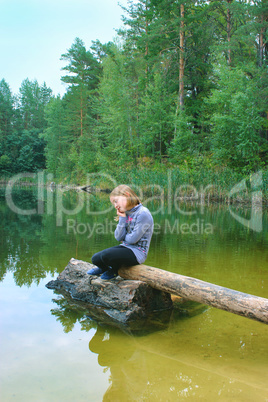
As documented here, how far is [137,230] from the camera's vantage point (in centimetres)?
330

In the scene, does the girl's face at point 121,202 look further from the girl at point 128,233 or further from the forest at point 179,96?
the forest at point 179,96

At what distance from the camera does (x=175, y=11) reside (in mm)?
22484

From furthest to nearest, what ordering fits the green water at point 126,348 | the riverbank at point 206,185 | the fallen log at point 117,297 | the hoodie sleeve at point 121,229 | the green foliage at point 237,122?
the green foliage at point 237,122, the riverbank at point 206,185, the hoodie sleeve at point 121,229, the fallen log at point 117,297, the green water at point 126,348

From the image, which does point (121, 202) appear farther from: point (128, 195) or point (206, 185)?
point (206, 185)

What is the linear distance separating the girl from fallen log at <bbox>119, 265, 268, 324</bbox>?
14cm

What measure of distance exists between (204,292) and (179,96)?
20585mm

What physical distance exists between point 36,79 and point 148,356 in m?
66.7

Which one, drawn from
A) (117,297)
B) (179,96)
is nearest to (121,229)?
(117,297)

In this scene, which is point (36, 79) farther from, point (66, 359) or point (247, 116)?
point (66, 359)

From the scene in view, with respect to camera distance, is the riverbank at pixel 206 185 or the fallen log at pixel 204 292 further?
the riverbank at pixel 206 185

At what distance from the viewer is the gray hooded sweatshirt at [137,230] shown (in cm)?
330

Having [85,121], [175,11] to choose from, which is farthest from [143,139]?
[85,121]

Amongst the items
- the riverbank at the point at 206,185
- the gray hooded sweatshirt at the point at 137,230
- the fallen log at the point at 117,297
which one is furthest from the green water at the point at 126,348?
the riverbank at the point at 206,185

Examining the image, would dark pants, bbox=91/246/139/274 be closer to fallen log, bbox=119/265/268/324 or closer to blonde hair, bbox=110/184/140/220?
fallen log, bbox=119/265/268/324
